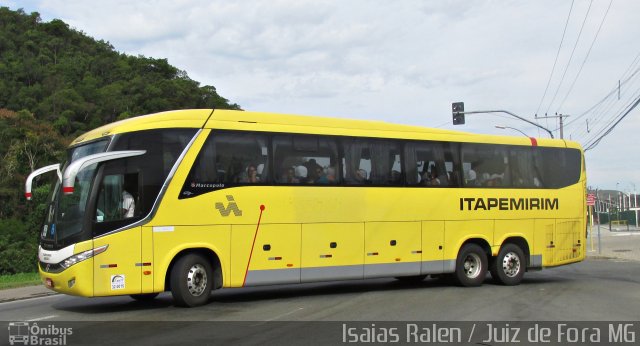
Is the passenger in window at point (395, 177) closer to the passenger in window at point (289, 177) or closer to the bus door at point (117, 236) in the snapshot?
the passenger in window at point (289, 177)

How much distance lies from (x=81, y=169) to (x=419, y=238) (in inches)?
298

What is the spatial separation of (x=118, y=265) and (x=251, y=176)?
9.86 feet

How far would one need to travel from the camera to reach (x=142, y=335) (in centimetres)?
889

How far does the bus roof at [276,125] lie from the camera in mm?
11602

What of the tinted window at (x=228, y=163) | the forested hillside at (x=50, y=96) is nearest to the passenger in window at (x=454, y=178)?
the tinted window at (x=228, y=163)

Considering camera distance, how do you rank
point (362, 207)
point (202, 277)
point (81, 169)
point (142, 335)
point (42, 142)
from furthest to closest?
1. point (42, 142)
2. point (362, 207)
3. point (202, 277)
4. point (81, 169)
5. point (142, 335)

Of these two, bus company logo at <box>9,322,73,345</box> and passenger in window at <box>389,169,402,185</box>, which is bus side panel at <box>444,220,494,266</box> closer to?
passenger in window at <box>389,169,402,185</box>

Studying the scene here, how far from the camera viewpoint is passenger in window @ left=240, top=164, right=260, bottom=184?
12.3 metres

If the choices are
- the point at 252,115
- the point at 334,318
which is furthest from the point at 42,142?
the point at 334,318

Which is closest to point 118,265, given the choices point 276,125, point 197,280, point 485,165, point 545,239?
point 197,280

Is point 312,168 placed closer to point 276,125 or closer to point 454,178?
point 276,125

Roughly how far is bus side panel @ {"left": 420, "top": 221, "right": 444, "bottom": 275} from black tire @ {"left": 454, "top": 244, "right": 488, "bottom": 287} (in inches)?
25.5

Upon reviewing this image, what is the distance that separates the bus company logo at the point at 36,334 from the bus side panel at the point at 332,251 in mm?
4991

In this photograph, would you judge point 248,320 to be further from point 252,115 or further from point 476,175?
point 476,175
